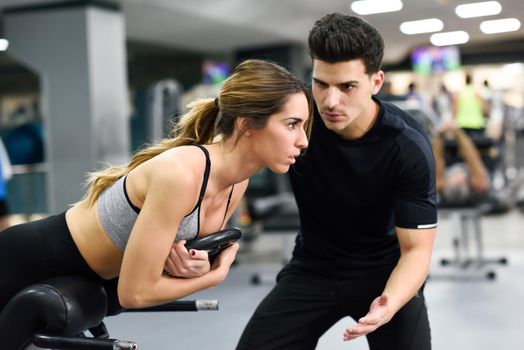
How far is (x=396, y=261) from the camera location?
224 cm

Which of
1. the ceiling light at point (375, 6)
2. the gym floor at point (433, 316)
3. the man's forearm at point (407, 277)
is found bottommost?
the gym floor at point (433, 316)

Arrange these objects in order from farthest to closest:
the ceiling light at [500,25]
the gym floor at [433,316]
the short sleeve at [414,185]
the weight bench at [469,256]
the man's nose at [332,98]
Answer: the ceiling light at [500,25]
the weight bench at [469,256]
the gym floor at [433,316]
the short sleeve at [414,185]
the man's nose at [332,98]

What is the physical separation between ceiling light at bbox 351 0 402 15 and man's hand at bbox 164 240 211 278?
6.94 metres

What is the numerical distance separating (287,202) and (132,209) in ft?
15.6

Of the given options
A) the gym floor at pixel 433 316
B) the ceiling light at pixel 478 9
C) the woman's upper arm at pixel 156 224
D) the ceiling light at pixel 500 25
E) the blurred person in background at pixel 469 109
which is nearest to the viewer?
the woman's upper arm at pixel 156 224

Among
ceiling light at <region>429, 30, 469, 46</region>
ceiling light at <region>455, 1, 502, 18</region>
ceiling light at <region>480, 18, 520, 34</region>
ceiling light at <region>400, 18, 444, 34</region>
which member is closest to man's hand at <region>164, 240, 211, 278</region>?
ceiling light at <region>455, 1, 502, 18</region>

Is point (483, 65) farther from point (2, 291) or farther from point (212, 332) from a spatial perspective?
point (2, 291)

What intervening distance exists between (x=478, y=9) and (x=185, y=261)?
705 cm

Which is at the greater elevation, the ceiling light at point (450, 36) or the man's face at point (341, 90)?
the ceiling light at point (450, 36)

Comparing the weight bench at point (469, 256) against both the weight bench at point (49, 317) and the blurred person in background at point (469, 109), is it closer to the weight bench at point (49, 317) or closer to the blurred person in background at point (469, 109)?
the blurred person in background at point (469, 109)

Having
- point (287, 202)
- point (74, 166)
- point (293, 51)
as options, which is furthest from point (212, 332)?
point (293, 51)

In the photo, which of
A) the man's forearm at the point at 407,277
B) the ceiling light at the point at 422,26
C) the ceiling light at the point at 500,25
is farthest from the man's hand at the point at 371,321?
the ceiling light at the point at 422,26

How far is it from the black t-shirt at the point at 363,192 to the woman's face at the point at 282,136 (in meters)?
0.44

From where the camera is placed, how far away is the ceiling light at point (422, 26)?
9.27 m
